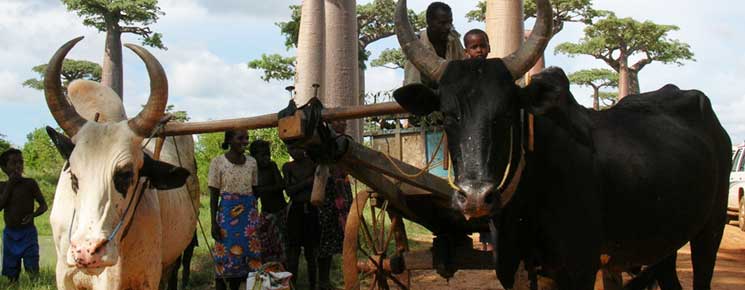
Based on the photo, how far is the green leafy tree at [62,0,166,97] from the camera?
27791 millimetres

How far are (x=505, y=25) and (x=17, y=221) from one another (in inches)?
260

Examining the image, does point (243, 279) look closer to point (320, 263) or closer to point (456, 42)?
point (320, 263)

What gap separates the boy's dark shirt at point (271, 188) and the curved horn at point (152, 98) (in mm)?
2930

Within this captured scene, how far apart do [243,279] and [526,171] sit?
3.79m

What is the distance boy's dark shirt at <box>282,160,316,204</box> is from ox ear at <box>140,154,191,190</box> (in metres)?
2.78

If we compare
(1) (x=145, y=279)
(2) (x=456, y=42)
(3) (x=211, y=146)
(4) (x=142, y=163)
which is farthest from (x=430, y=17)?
(3) (x=211, y=146)

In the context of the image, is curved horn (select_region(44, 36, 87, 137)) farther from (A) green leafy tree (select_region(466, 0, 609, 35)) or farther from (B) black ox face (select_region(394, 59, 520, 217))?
(A) green leafy tree (select_region(466, 0, 609, 35))

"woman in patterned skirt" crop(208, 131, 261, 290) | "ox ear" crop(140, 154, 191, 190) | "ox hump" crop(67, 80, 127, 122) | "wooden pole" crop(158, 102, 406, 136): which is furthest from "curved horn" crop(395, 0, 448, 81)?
"woman in patterned skirt" crop(208, 131, 261, 290)

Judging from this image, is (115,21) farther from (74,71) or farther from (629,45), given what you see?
(629,45)

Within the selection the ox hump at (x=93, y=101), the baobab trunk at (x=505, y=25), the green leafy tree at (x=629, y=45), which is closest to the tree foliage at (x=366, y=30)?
the green leafy tree at (x=629, y=45)

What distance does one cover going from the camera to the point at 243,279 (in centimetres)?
700

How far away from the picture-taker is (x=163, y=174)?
4500mm

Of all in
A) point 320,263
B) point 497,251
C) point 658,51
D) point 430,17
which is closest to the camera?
point 497,251

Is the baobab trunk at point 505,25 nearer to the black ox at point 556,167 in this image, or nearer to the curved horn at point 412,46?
the black ox at point 556,167
